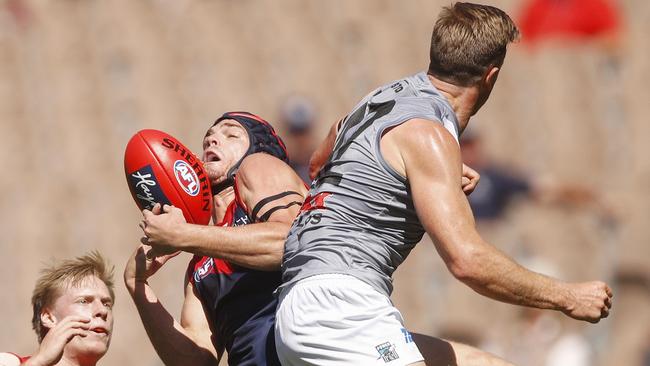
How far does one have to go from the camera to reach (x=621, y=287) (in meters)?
11.9

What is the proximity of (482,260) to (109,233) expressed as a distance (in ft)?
25.3

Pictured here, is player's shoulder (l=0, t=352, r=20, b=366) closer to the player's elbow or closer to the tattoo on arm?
the tattoo on arm

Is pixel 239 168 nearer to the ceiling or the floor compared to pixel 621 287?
nearer to the ceiling

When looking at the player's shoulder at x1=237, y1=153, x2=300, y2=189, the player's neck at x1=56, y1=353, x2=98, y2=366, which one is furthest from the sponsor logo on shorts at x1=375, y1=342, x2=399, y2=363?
the player's neck at x1=56, y1=353, x2=98, y2=366

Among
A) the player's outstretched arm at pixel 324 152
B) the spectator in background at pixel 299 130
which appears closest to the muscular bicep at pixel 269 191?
the player's outstretched arm at pixel 324 152

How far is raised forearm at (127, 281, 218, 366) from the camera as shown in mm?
5449

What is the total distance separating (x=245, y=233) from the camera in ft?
15.8

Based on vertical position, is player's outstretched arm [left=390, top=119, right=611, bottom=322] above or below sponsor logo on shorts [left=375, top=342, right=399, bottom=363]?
above

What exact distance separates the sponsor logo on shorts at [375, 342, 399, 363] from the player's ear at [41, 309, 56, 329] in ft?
4.38

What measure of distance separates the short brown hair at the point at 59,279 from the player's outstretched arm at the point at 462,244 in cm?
142

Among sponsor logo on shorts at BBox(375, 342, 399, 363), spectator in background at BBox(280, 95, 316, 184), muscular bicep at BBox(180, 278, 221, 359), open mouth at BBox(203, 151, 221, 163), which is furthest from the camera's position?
spectator in background at BBox(280, 95, 316, 184)

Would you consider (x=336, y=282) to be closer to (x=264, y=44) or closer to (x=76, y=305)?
(x=76, y=305)

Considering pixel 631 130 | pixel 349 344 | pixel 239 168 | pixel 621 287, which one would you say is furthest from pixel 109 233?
pixel 349 344

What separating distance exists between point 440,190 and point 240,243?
81cm
